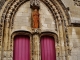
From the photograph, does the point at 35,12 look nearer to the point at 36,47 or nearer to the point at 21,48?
the point at 36,47

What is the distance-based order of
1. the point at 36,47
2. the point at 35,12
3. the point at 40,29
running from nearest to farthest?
the point at 36,47, the point at 40,29, the point at 35,12

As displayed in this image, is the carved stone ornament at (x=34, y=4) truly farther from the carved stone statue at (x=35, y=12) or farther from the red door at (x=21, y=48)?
the red door at (x=21, y=48)

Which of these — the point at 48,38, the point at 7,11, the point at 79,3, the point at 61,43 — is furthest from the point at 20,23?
the point at 79,3

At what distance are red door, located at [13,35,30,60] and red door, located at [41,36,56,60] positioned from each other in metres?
0.56

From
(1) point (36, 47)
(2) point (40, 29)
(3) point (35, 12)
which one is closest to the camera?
(1) point (36, 47)

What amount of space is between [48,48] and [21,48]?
3.32ft

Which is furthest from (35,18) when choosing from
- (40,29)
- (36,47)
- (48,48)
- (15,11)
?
(48,48)

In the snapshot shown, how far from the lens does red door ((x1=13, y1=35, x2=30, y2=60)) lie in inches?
303

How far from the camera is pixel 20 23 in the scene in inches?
313

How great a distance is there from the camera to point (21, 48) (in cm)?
780

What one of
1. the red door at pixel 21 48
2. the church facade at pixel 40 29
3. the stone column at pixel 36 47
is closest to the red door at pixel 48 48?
the church facade at pixel 40 29

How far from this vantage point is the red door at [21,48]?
7.70 meters

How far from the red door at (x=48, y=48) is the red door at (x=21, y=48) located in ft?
1.83

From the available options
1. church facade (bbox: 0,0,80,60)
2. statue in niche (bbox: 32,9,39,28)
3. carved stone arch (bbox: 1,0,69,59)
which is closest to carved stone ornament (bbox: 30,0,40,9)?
church facade (bbox: 0,0,80,60)
